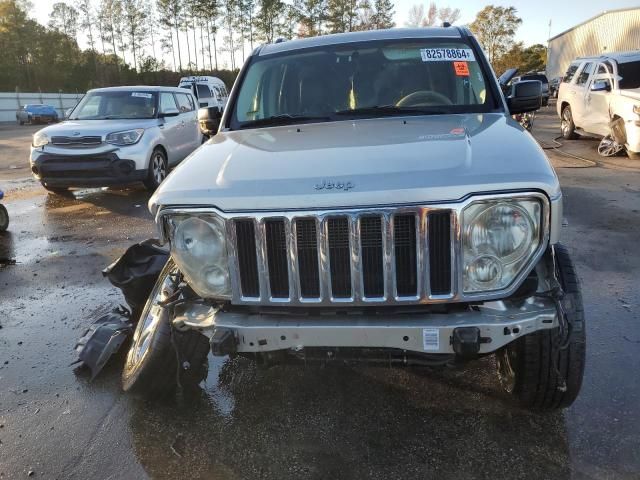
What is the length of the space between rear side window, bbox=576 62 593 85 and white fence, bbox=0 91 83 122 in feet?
114

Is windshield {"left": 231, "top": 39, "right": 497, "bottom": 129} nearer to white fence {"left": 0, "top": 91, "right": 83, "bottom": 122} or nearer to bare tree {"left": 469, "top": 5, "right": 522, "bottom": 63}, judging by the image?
white fence {"left": 0, "top": 91, "right": 83, "bottom": 122}

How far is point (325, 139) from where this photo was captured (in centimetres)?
293

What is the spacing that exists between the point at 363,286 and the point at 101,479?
1.54 meters

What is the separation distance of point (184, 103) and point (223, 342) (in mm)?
9914

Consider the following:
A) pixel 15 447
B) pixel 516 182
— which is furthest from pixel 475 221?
pixel 15 447

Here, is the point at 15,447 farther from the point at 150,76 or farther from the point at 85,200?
the point at 150,76

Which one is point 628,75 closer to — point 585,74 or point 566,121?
point 585,74

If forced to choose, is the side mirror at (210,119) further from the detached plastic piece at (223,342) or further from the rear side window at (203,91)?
the rear side window at (203,91)

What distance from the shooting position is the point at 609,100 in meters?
11.3

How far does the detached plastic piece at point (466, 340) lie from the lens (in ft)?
7.16

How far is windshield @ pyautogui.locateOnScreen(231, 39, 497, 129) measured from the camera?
11.6ft

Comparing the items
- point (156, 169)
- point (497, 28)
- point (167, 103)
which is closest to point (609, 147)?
point (167, 103)

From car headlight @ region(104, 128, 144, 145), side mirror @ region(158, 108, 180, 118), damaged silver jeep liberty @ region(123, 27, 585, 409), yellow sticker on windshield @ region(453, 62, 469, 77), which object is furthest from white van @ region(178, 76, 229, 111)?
damaged silver jeep liberty @ region(123, 27, 585, 409)

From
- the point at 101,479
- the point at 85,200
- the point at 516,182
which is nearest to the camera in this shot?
the point at 516,182
